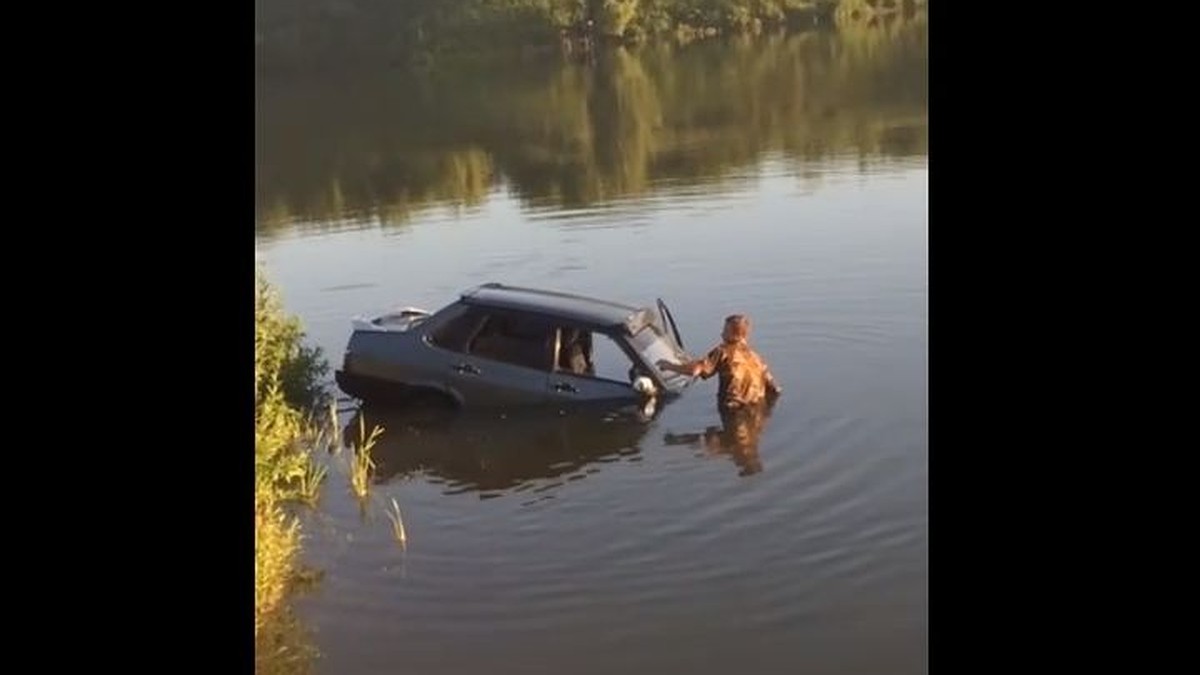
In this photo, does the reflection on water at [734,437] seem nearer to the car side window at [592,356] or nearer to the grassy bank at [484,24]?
the car side window at [592,356]

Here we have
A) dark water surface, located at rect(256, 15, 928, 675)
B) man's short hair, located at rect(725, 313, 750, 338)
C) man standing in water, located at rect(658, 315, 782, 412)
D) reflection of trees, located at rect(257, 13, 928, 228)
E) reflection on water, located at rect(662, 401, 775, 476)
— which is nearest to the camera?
dark water surface, located at rect(256, 15, 928, 675)

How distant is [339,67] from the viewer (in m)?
5.03

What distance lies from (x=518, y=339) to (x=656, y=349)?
1.16 ft

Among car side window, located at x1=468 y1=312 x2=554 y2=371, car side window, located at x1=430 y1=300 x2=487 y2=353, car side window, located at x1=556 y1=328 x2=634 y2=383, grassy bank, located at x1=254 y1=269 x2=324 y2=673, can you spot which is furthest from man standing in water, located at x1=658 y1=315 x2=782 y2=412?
grassy bank, located at x1=254 y1=269 x2=324 y2=673

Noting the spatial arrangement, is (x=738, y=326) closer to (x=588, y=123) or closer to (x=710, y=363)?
(x=710, y=363)

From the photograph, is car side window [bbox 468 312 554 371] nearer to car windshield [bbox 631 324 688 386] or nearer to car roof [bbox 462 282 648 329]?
car roof [bbox 462 282 648 329]

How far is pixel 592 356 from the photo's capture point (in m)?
3.34

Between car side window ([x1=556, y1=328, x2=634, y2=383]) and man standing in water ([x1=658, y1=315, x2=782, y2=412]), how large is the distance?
0.37 feet

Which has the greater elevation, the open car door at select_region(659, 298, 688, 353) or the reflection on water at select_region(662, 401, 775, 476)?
the open car door at select_region(659, 298, 688, 353)

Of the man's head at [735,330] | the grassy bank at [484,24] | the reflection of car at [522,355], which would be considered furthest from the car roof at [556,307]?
the grassy bank at [484,24]

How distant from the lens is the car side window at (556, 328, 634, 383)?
329cm

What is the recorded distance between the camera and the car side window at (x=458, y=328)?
130 inches
